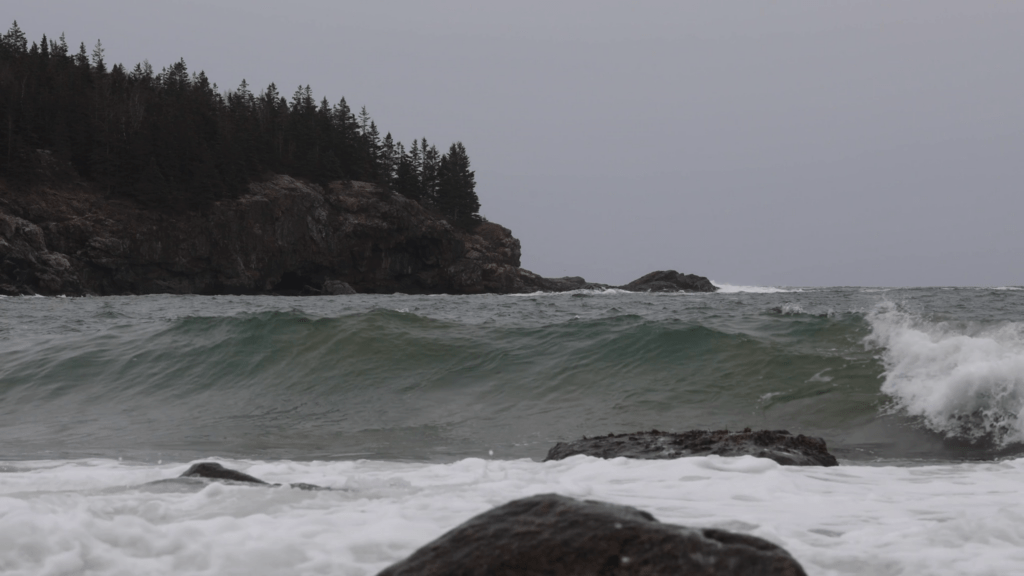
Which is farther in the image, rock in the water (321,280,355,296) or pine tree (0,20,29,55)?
pine tree (0,20,29,55)

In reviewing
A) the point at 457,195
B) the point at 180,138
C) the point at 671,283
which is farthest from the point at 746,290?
the point at 180,138

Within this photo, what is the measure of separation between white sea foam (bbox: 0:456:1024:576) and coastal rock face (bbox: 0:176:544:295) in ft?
141

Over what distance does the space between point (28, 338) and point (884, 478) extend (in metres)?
16.4

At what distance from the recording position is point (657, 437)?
6473mm

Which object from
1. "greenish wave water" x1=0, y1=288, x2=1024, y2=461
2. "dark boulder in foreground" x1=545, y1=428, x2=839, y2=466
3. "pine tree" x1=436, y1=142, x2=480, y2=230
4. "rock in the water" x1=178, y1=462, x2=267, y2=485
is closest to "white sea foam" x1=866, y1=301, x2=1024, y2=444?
"greenish wave water" x1=0, y1=288, x2=1024, y2=461

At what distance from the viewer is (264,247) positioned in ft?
183

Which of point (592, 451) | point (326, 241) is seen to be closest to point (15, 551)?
point (592, 451)

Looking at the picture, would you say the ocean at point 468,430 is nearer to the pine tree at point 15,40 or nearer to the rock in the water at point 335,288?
the rock in the water at point 335,288

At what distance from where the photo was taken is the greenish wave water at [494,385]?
7.92m

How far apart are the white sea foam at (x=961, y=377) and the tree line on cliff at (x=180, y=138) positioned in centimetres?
5348

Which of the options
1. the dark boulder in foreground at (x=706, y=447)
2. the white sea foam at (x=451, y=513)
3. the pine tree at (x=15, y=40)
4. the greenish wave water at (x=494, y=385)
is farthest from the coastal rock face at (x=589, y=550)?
the pine tree at (x=15, y=40)

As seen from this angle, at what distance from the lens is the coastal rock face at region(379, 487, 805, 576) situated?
233 centimetres

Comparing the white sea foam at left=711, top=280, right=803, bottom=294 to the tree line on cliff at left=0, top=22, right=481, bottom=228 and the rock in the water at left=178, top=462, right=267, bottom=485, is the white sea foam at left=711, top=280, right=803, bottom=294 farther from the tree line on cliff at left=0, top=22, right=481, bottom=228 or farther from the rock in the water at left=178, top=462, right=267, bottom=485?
the rock in the water at left=178, top=462, right=267, bottom=485

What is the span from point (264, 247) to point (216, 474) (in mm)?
53687
